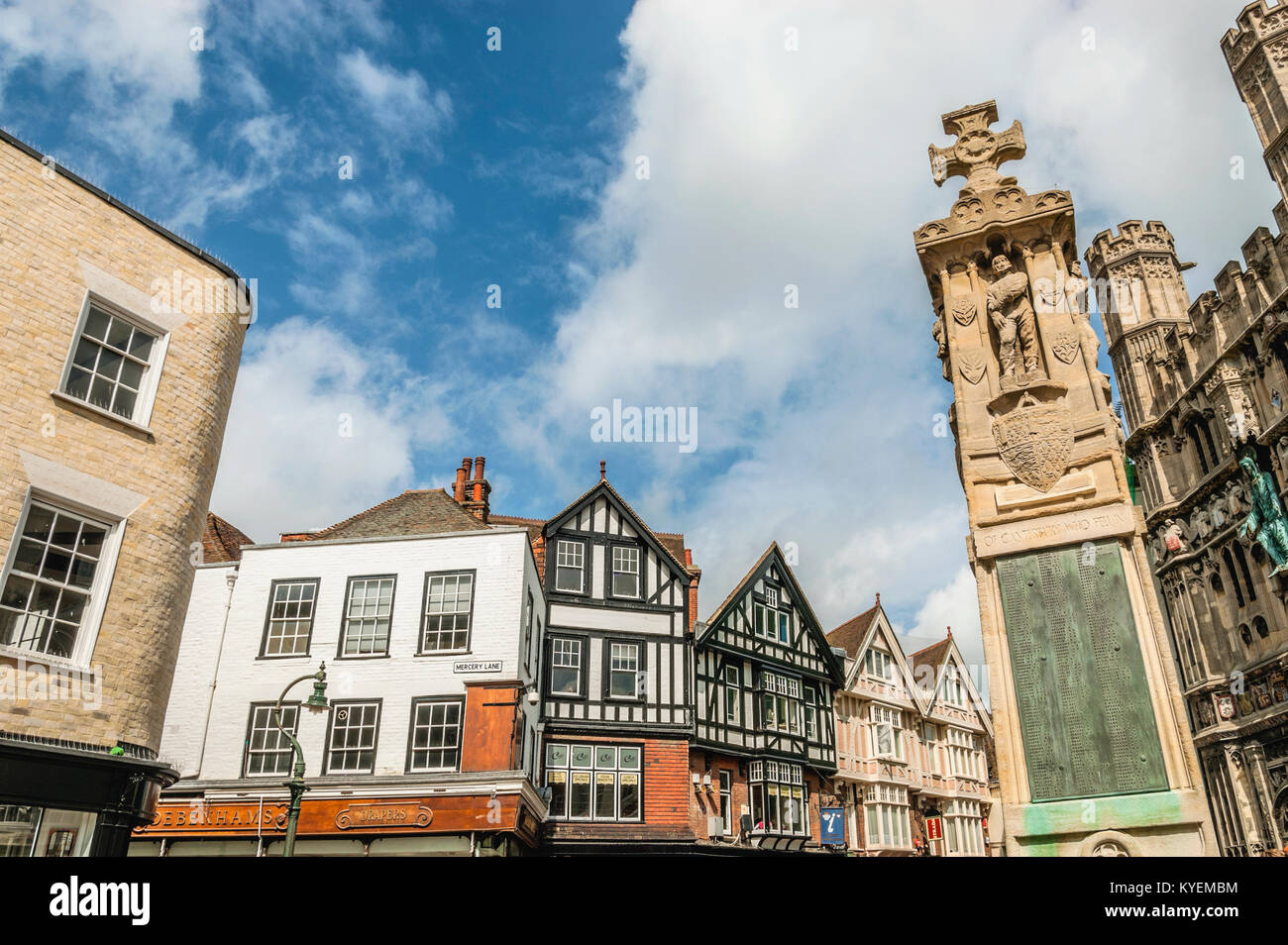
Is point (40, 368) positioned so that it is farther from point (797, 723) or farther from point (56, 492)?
point (797, 723)

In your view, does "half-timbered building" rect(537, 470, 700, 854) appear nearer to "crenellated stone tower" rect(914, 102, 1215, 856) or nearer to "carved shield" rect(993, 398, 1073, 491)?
"crenellated stone tower" rect(914, 102, 1215, 856)

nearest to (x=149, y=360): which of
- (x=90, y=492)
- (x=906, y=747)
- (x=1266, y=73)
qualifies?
(x=90, y=492)

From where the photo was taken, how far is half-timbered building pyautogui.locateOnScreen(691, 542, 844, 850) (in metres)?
27.4

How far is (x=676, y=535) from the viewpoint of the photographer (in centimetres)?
3219

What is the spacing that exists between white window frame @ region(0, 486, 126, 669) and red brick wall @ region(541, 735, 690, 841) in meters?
15.1

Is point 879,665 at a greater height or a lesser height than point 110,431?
greater

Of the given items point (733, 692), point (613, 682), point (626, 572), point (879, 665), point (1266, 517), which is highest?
point (1266, 517)

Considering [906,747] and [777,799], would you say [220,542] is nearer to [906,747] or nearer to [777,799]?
[777,799]

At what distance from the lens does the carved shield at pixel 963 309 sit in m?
9.22

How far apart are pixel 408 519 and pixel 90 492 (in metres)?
12.6

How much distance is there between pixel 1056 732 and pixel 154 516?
1159cm

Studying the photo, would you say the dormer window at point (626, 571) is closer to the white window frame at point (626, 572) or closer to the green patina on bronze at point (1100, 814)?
the white window frame at point (626, 572)

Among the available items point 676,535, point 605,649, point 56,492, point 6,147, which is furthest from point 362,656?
point 676,535

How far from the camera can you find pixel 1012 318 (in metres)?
8.97
